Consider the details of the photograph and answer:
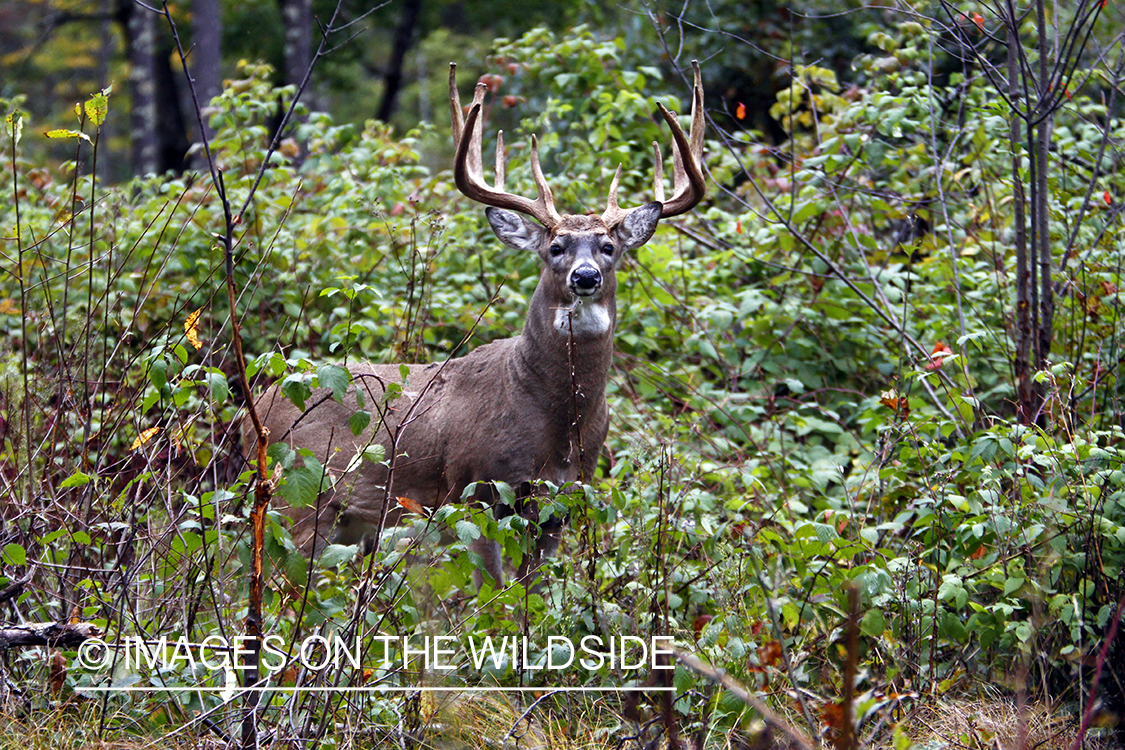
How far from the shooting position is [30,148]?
94.3ft

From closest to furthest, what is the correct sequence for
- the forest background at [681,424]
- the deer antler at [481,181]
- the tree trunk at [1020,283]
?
the forest background at [681,424]
the tree trunk at [1020,283]
the deer antler at [481,181]

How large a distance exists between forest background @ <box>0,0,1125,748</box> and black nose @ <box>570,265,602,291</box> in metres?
0.79

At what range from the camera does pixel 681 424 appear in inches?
263

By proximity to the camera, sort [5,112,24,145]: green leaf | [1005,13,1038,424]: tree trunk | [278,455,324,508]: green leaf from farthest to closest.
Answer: [1005,13,1038,424]: tree trunk → [5,112,24,145]: green leaf → [278,455,324,508]: green leaf

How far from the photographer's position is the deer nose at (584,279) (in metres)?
5.22

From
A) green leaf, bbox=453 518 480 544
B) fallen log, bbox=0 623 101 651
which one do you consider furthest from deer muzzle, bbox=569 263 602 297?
fallen log, bbox=0 623 101 651

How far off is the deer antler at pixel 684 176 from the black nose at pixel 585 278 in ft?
1.77

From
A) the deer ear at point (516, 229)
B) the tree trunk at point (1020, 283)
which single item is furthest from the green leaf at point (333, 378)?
the tree trunk at point (1020, 283)

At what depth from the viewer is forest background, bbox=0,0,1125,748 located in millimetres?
3822

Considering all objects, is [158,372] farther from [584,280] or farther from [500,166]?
[500,166]

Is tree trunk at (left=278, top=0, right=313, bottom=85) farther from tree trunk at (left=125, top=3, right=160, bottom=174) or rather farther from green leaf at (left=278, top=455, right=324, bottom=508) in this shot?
green leaf at (left=278, top=455, right=324, bottom=508)

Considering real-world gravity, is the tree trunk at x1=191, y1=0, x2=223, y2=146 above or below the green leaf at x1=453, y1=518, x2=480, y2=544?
above

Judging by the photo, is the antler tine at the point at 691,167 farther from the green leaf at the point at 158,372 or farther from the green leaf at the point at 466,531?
the green leaf at the point at 158,372

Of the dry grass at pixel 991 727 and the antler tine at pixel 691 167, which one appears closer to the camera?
the dry grass at pixel 991 727
